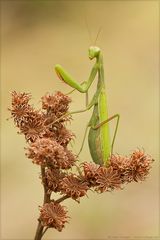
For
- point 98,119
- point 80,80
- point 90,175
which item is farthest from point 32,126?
point 80,80

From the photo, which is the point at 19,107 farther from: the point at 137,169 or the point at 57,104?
the point at 137,169

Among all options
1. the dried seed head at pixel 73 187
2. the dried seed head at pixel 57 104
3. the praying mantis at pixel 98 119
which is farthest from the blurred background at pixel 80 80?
the dried seed head at pixel 73 187

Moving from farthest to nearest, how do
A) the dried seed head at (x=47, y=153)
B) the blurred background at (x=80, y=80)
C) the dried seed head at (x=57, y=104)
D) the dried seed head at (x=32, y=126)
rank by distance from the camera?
the blurred background at (x=80, y=80) → the dried seed head at (x=57, y=104) → the dried seed head at (x=32, y=126) → the dried seed head at (x=47, y=153)

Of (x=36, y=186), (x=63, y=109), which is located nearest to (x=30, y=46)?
(x=36, y=186)

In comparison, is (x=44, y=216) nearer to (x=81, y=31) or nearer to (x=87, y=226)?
(x=87, y=226)

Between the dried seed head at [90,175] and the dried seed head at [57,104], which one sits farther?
the dried seed head at [57,104]

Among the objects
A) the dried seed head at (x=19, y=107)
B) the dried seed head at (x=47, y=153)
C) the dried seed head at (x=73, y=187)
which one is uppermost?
the dried seed head at (x=19, y=107)

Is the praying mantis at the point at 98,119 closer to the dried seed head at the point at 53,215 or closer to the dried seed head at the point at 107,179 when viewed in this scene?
the dried seed head at the point at 107,179
